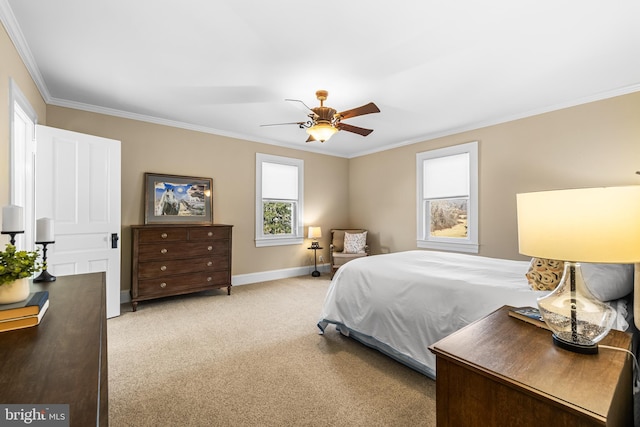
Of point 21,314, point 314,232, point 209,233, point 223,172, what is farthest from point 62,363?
point 314,232

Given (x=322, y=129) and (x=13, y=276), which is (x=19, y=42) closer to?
(x=13, y=276)

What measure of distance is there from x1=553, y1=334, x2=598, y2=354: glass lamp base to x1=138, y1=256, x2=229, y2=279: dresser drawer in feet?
13.0

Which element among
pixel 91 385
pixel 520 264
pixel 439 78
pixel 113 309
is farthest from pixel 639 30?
pixel 113 309

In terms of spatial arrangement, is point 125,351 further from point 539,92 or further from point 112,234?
point 539,92

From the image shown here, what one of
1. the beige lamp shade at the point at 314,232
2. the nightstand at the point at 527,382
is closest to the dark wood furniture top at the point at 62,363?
the nightstand at the point at 527,382

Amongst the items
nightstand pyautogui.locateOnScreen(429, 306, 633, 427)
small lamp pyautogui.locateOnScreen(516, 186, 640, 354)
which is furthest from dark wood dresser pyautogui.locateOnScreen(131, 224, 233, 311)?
small lamp pyautogui.locateOnScreen(516, 186, 640, 354)

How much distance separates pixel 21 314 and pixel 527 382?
70.9 inches

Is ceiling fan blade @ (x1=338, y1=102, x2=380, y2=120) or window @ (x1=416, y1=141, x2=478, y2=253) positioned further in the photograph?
window @ (x1=416, y1=141, x2=478, y2=253)

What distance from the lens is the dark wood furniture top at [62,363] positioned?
675mm

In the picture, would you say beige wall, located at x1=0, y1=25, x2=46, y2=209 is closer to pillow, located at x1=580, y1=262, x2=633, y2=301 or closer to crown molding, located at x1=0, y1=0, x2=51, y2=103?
crown molding, located at x1=0, y1=0, x2=51, y2=103

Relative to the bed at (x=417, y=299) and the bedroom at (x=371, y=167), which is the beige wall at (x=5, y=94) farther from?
the bed at (x=417, y=299)

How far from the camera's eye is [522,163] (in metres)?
3.93

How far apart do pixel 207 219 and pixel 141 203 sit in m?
0.91

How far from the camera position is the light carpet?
1825 millimetres
